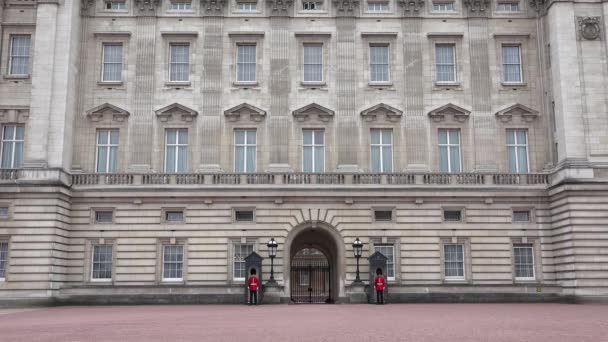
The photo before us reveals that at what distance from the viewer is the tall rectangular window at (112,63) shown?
40.4m

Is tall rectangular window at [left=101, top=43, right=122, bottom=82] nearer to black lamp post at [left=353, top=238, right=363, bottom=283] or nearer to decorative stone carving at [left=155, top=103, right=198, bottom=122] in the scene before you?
decorative stone carving at [left=155, top=103, right=198, bottom=122]

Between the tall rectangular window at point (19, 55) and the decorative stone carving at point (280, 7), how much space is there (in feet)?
48.7

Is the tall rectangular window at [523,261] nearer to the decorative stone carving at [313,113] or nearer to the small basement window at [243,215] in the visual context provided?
the decorative stone carving at [313,113]

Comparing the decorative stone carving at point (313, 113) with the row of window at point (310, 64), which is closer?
the decorative stone carving at point (313, 113)

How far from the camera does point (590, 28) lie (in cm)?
3844

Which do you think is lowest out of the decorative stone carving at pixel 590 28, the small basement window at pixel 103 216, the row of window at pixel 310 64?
Result: the small basement window at pixel 103 216

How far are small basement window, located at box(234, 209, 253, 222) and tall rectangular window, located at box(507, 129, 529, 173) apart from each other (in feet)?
52.2

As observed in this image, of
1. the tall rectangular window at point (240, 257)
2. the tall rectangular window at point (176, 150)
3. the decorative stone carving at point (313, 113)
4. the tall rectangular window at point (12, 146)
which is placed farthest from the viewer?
the decorative stone carving at point (313, 113)

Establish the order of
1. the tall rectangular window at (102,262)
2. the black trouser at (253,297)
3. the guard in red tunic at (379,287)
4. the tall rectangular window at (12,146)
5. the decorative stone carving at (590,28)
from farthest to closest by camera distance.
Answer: the tall rectangular window at (12,146) → the decorative stone carving at (590,28) → the tall rectangular window at (102,262) → the black trouser at (253,297) → the guard in red tunic at (379,287)

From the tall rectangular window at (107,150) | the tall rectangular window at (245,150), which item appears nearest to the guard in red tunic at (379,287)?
the tall rectangular window at (245,150)

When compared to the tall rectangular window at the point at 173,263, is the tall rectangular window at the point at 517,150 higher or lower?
higher

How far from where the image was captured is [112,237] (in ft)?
125

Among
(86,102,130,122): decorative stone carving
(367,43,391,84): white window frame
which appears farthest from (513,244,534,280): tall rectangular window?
(86,102,130,122): decorative stone carving

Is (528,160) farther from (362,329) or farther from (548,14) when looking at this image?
(362,329)
